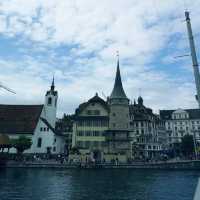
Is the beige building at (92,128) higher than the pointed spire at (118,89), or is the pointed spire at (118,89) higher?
the pointed spire at (118,89)

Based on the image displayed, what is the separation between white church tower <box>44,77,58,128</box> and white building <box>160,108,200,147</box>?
147 feet

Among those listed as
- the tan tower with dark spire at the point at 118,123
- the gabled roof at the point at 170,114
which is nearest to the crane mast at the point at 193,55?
the tan tower with dark spire at the point at 118,123

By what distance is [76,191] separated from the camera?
20.3 meters

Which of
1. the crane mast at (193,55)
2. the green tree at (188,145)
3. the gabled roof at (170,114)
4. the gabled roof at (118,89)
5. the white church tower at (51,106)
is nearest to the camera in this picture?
the crane mast at (193,55)

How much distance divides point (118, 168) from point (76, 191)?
23.6m

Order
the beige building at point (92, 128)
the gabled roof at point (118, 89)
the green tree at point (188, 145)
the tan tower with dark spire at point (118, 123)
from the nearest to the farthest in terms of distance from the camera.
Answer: the tan tower with dark spire at point (118, 123) < the beige building at point (92, 128) < the gabled roof at point (118, 89) < the green tree at point (188, 145)

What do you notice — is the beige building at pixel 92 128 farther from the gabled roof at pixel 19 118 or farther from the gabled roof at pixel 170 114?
the gabled roof at pixel 170 114

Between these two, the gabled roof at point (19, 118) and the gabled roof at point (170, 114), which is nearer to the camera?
the gabled roof at point (19, 118)

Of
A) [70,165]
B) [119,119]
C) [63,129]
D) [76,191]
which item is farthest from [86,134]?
[76,191]

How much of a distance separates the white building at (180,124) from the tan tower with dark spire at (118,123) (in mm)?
37791

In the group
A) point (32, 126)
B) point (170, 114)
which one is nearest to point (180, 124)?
point (170, 114)

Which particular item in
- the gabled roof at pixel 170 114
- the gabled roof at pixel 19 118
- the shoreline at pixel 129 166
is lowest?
the shoreline at pixel 129 166

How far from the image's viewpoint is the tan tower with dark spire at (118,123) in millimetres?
55469

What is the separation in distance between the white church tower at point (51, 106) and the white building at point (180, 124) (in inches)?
1763
